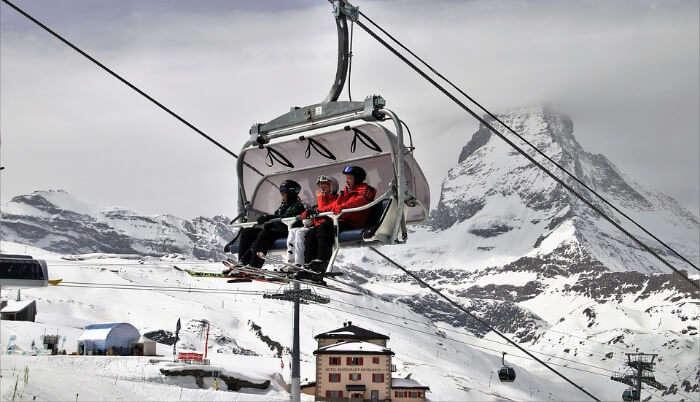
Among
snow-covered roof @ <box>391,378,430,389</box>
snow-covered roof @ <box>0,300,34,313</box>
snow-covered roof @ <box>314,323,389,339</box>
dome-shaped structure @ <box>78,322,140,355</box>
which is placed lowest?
snow-covered roof @ <box>391,378,430,389</box>

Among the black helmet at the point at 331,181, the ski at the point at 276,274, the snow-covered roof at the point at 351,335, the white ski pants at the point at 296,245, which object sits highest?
the snow-covered roof at the point at 351,335

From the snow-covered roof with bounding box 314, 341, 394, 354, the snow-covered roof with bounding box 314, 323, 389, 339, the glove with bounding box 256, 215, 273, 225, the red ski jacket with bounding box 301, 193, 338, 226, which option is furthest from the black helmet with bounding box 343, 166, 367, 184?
the snow-covered roof with bounding box 314, 323, 389, 339

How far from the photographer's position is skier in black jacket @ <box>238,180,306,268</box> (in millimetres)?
14023


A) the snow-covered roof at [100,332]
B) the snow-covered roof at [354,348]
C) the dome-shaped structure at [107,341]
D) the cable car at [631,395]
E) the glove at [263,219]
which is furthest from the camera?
the snow-covered roof at [354,348]

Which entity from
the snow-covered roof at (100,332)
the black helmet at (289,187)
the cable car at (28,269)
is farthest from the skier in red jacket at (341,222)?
the snow-covered roof at (100,332)

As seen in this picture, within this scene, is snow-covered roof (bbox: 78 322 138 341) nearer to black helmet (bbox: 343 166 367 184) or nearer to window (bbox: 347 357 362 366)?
window (bbox: 347 357 362 366)

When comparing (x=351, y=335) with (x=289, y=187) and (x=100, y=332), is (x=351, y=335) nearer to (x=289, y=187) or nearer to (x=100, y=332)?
(x=100, y=332)

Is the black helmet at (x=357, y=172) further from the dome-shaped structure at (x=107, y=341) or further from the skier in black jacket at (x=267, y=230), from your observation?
the dome-shaped structure at (x=107, y=341)

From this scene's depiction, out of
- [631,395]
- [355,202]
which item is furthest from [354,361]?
[355,202]

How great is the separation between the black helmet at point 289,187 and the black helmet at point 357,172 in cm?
121

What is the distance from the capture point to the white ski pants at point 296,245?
13125 millimetres

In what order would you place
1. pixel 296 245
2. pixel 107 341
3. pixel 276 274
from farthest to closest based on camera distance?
pixel 107 341 → pixel 296 245 → pixel 276 274

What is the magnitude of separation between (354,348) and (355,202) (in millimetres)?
76589

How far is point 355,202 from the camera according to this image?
13.0 m
